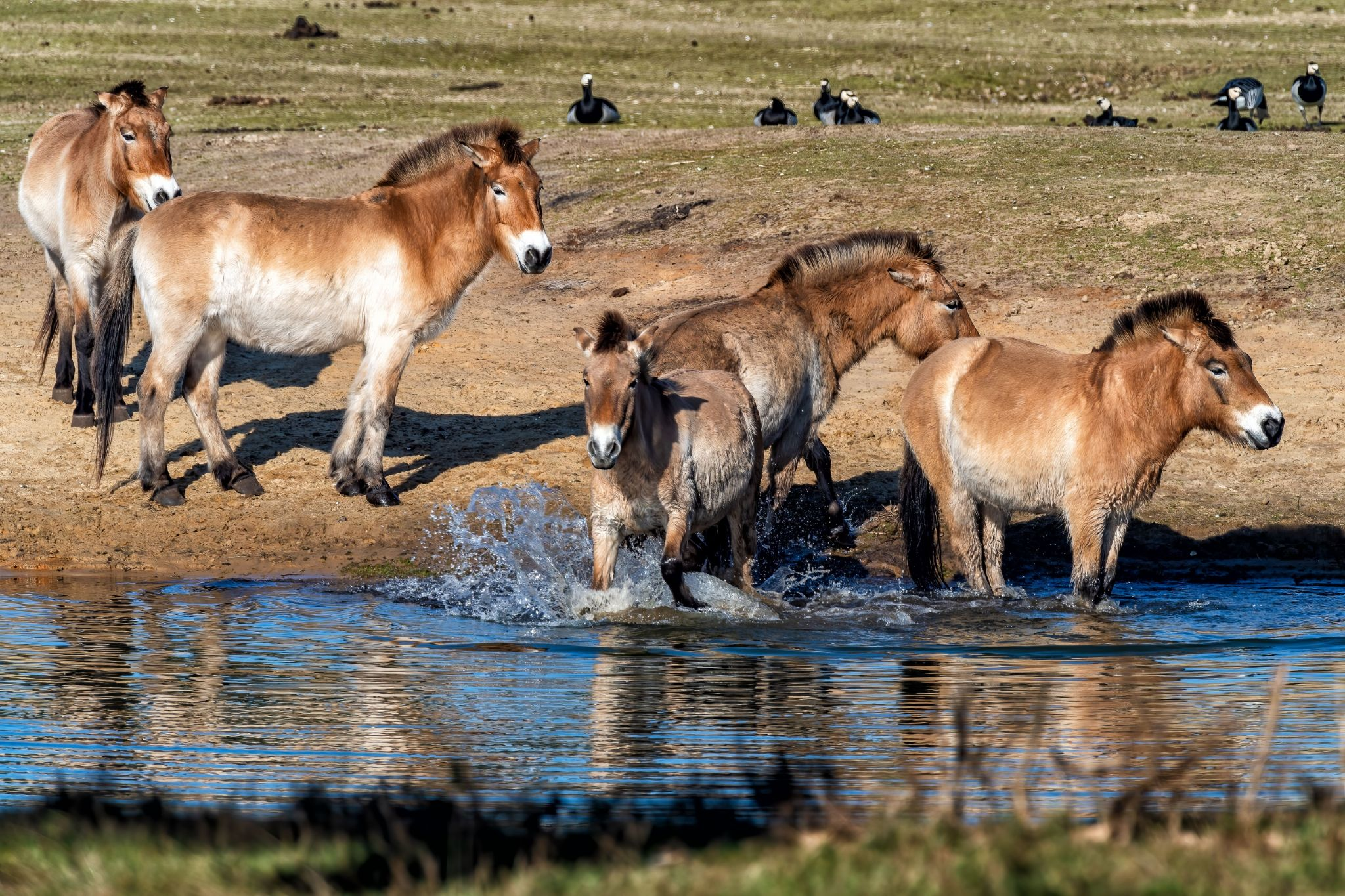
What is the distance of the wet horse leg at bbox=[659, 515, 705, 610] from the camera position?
8.92m

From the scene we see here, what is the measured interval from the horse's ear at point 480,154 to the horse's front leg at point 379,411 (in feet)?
4.40

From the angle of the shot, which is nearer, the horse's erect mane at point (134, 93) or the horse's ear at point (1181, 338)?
the horse's ear at point (1181, 338)

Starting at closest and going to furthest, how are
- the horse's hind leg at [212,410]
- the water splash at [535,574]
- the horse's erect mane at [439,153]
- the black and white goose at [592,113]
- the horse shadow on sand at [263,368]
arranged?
the water splash at [535,574] < the horse's hind leg at [212,410] < the horse's erect mane at [439,153] < the horse shadow on sand at [263,368] < the black and white goose at [592,113]

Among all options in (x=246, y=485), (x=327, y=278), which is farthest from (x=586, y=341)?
(x=246, y=485)

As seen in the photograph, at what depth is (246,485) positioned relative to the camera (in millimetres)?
12117

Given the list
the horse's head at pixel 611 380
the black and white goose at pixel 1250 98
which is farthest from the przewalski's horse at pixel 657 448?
the black and white goose at pixel 1250 98

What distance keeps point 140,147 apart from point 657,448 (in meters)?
5.81

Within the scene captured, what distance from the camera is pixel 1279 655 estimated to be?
27.2ft

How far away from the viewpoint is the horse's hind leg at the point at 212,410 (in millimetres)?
A: 12031

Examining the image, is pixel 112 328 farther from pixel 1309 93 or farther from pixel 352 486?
pixel 1309 93

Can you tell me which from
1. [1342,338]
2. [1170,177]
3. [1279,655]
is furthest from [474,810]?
[1170,177]

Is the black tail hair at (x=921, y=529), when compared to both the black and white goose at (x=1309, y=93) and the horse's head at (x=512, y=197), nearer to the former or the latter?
the horse's head at (x=512, y=197)

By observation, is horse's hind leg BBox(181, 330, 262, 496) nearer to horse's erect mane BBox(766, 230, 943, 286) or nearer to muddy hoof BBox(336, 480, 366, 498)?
muddy hoof BBox(336, 480, 366, 498)

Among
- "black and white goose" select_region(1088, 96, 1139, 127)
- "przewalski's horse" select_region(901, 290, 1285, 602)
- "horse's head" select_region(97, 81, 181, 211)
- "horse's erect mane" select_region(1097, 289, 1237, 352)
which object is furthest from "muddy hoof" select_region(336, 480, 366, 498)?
"black and white goose" select_region(1088, 96, 1139, 127)
